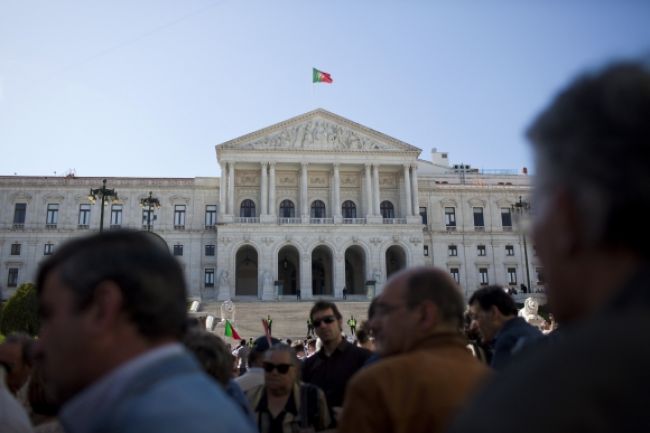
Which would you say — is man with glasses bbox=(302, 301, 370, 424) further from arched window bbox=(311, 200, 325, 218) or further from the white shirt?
arched window bbox=(311, 200, 325, 218)

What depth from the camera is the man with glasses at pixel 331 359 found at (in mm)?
5555

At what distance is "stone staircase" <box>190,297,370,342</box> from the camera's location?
3161 cm

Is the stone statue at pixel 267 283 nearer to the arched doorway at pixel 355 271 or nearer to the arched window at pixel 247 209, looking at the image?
the arched window at pixel 247 209

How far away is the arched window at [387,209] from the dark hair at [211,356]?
140 ft

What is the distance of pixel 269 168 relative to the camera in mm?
44250

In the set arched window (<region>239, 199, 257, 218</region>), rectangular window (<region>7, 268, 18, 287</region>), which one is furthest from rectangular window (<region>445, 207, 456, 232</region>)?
rectangular window (<region>7, 268, 18, 287</region>)

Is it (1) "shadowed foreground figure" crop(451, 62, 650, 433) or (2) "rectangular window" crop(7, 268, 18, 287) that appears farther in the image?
(2) "rectangular window" crop(7, 268, 18, 287)

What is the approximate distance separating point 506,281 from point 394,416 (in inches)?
1896

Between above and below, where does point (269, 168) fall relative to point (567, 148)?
above

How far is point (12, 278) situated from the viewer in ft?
143

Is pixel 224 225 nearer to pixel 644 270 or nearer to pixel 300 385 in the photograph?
pixel 300 385

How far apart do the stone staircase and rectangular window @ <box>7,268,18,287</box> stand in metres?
17.7

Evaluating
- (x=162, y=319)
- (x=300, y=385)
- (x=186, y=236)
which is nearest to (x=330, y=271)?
(x=186, y=236)

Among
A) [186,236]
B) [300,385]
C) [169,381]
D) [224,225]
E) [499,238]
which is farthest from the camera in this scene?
[499,238]
